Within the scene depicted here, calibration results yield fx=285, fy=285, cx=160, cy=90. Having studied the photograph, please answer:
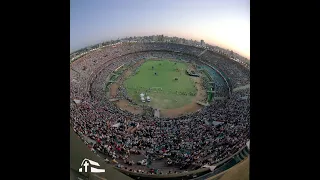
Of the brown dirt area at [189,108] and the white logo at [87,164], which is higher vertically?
the brown dirt area at [189,108]

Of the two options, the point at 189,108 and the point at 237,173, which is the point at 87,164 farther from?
the point at 189,108

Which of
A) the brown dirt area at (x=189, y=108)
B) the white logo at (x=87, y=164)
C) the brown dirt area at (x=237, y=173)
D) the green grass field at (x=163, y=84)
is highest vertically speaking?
the green grass field at (x=163, y=84)

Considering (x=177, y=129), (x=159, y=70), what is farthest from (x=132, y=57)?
(x=177, y=129)

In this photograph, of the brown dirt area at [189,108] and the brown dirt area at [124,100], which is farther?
the brown dirt area at [124,100]

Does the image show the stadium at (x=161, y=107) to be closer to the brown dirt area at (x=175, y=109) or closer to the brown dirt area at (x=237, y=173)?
the brown dirt area at (x=175, y=109)

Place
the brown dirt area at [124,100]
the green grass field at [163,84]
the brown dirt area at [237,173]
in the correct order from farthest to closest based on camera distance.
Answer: the green grass field at [163,84]
the brown dirt area at [124,100]
the brown dirt area at [237,173]

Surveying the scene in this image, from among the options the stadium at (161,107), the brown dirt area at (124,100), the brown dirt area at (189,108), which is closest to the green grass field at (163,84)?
the stadium at (161,107)

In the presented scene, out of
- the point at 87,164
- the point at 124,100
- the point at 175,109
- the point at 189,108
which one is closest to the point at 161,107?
the point at 175,109

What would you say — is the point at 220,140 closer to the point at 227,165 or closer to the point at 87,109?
the point at 227,165
